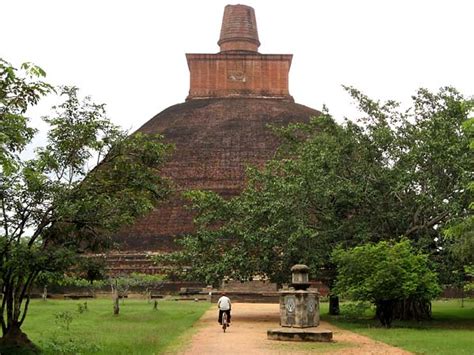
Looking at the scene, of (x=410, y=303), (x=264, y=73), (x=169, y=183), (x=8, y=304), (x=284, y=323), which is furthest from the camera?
(x=264, y=73)

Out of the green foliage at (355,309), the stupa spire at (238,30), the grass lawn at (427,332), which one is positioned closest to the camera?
the grass lawn at (427,332)

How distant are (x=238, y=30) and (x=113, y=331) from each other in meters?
38.1

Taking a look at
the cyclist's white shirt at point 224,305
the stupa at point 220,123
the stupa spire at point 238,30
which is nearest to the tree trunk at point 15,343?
the cyclist's white shirt at point 224,305

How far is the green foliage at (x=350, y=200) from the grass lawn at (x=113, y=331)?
2.64 m

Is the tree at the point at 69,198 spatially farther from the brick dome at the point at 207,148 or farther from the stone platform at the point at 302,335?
the brick dome at the point at 207,148

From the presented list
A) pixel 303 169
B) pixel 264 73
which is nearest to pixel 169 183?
pixel 303 169

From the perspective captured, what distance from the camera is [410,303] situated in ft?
82.4

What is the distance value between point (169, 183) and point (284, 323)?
17.2 feet

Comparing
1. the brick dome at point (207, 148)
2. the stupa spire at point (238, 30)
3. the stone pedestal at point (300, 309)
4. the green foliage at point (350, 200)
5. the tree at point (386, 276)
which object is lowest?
the stone pedestal at point (300, 309)

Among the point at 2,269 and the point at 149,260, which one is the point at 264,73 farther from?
the point at 2,269

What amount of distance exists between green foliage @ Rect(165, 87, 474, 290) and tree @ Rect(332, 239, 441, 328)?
2.16 m

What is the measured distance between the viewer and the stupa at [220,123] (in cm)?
4138

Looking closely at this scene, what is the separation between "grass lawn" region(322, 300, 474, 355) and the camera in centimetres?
1578

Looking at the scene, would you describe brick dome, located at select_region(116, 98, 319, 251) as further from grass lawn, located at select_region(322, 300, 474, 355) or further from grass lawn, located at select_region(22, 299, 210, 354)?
grass lawn, located at select_region(322, 300, 474, 355)
